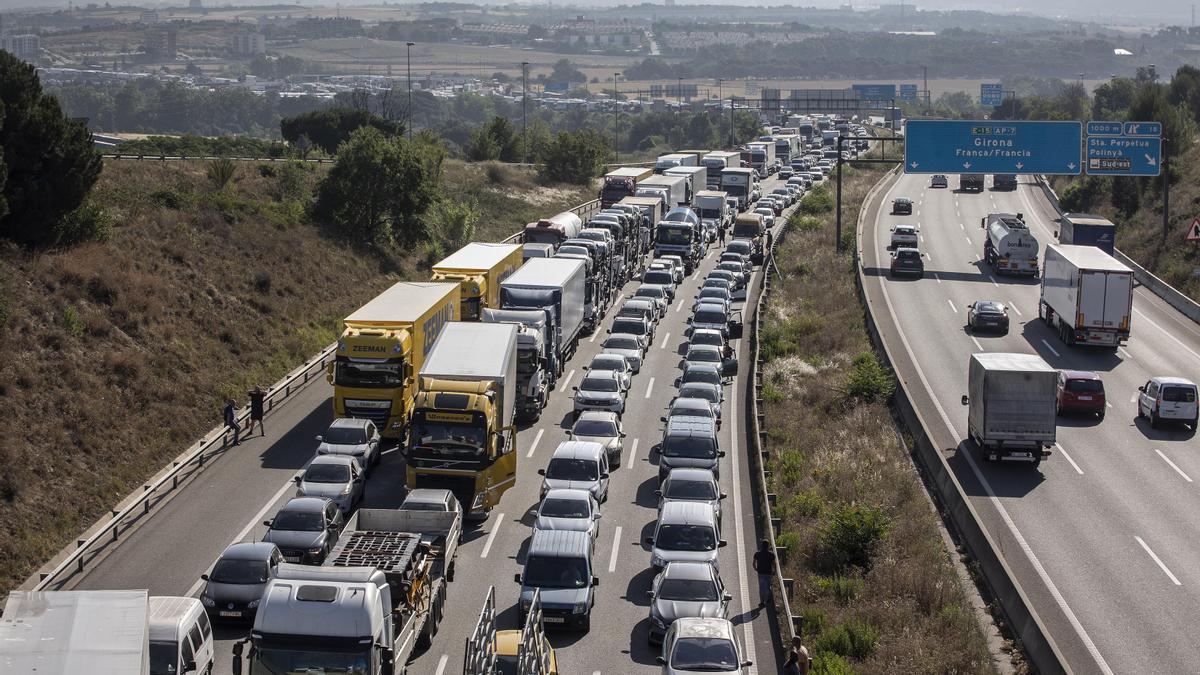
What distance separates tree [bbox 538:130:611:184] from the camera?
99.4 meters

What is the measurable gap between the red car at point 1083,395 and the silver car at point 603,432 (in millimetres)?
13976

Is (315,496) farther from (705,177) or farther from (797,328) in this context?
(705,177)

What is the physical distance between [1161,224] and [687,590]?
56.8 m

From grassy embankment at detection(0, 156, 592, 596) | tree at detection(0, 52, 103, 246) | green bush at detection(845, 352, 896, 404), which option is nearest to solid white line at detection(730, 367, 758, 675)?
green bush at detection(845, 352, 896, 404)

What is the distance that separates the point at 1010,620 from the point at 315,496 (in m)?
15.3

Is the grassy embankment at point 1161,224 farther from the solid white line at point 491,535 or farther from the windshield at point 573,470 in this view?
the solid white line at point 491,535

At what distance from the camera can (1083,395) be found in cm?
4003

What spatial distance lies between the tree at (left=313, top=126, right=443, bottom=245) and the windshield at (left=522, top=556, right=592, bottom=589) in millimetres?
38231

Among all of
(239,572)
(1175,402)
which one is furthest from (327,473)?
(1175,402)

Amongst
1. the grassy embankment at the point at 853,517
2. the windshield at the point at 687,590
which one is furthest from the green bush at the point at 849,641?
the windshield at the point at 687,590

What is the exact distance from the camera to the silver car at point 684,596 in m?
23.9

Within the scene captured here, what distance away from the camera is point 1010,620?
24.7m

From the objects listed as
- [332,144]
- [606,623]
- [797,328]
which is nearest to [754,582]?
[606,623]

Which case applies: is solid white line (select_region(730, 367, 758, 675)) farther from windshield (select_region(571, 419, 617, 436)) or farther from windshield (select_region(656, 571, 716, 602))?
windshield (select_region(571, 419, 617, 436))
